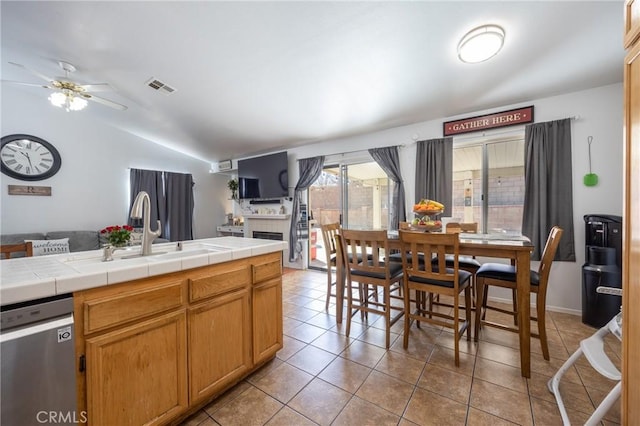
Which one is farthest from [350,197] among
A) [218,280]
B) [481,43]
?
[218,280]

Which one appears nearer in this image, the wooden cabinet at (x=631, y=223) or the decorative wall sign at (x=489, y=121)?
the wooden cabinet at (x=631, y=223)

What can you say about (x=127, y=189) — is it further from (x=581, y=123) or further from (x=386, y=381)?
(x=581, y=123)

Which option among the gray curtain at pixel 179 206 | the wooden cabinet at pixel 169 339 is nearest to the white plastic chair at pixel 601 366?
the wooden cabinet at pixel 169 339

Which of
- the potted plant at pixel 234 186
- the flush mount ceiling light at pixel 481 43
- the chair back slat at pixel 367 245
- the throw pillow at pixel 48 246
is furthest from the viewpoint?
the potted plant at pixel 234 186

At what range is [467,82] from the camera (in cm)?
256

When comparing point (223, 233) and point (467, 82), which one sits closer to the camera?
point (467, 82)

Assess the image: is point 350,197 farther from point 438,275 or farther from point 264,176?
point 438,275

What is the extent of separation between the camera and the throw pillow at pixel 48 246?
3.51 metres

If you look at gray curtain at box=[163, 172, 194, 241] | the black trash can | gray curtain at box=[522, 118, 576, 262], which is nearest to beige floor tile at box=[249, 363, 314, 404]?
the black trash can

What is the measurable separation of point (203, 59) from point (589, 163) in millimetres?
4203

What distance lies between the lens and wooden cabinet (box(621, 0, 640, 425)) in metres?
0.86

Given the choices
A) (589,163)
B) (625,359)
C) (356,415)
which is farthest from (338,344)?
(589,163)

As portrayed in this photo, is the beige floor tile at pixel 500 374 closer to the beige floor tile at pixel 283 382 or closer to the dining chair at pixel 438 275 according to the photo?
the dining chair at pixel 438 275

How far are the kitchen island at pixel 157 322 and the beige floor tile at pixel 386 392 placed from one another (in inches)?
29.1
